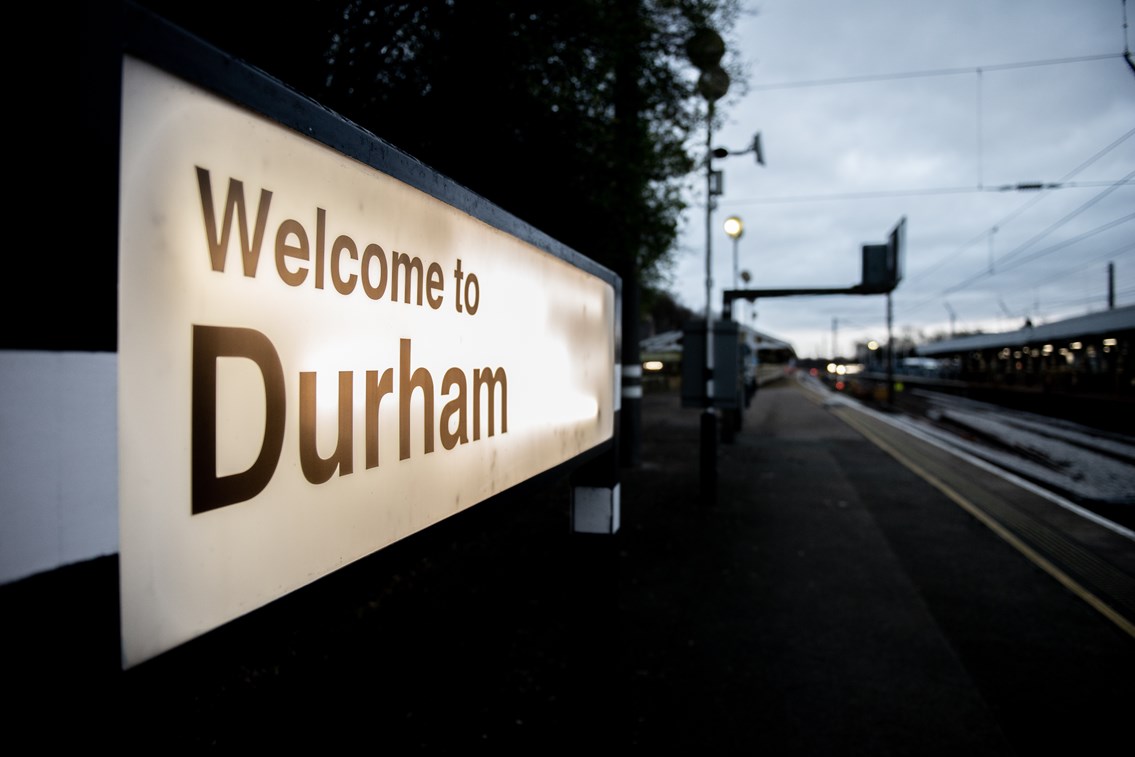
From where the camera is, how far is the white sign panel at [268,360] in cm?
79

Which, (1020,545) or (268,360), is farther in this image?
(1020,545)

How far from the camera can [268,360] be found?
37.5 inches

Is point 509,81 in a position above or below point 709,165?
below

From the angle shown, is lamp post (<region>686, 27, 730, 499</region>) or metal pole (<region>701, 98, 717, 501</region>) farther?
metal pole (<region>701, 98, 717, 501</region>)

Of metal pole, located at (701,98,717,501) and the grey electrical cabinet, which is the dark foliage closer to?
metal pole, located at (701,98,717,501)

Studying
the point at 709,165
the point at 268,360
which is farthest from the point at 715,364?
the point at 268,360

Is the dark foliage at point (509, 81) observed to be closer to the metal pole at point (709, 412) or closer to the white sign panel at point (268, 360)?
the metal pole at point (709, 412)

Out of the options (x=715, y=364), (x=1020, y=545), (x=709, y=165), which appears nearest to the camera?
(x=1020, y=545)

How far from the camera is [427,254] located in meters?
1.35

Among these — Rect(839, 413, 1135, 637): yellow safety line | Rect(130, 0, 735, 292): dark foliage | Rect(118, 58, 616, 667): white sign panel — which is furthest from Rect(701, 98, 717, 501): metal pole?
Rect(118, 58, 616, 667): white sign panel

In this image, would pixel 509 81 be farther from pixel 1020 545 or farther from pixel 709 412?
pixel 1020 545

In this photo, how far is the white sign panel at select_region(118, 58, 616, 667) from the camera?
791 millimetres

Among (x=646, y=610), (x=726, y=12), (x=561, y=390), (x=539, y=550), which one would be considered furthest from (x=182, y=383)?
(x=726, y=12)

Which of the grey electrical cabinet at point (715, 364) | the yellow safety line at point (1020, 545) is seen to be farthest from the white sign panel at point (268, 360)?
the grey electrical cabinet at point (715, 364)
